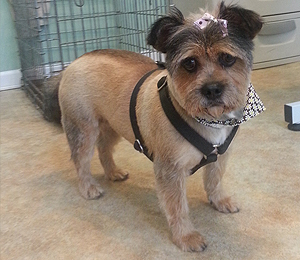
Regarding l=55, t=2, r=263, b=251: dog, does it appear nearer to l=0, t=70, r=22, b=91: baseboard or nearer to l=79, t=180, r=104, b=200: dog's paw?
l=79, t=180, r=104, b=200: dog's paw

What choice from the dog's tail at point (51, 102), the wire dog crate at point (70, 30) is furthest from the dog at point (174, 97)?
the wire dog crate at point (70, 30)

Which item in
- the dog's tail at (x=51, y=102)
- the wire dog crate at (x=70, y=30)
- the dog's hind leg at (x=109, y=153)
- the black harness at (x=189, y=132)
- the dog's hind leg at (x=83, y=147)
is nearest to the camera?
the black harness at (x=189, y=132)

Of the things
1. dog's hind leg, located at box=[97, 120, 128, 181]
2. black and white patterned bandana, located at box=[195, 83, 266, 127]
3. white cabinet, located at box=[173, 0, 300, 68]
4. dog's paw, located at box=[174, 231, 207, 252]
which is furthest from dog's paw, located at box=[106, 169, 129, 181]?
white cabinet, located at box=[173, 0, 300, 68]

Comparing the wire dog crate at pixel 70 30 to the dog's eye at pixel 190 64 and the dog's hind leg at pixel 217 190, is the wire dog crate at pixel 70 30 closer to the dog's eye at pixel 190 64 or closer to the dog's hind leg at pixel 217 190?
the dog's hind leg at pixel 217 190

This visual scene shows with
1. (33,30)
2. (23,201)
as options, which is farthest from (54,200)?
(33,30)

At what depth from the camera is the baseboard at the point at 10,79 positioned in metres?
3.41

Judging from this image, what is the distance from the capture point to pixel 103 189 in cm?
176

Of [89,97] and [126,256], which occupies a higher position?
[89,97]

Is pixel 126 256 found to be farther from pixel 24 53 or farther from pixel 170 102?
pixel 24 53

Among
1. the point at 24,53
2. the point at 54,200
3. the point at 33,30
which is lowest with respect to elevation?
the point at 54,200

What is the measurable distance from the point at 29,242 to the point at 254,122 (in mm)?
1442

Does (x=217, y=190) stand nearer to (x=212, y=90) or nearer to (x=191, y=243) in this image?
(x=191, y=243)

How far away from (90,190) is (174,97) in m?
0.69

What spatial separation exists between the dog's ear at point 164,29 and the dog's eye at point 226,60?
17 cm
